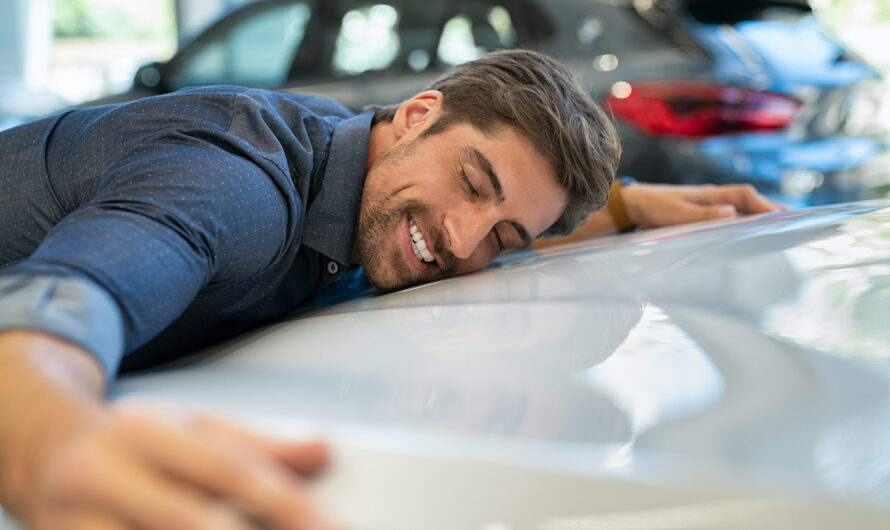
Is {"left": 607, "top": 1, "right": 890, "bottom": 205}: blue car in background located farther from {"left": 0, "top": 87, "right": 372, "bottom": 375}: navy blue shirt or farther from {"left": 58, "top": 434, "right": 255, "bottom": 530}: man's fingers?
{"left": 58, "top": 434, "right": 255, "bottom": 530}: man's fingers

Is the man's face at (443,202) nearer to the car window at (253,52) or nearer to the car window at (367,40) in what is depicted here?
the car window at (367,40)

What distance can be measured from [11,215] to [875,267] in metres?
1.36

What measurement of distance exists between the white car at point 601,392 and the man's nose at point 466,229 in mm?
144

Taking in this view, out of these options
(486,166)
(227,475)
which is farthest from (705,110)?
(227,475)

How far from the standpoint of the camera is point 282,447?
60 cm

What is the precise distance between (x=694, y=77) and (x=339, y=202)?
230 centimetres

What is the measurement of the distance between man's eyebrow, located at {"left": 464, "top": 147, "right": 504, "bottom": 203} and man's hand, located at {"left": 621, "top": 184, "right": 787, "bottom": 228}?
72 cm

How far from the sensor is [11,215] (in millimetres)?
1420

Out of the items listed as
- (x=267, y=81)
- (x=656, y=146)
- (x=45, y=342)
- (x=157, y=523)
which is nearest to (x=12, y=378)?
(x=45, y=342)

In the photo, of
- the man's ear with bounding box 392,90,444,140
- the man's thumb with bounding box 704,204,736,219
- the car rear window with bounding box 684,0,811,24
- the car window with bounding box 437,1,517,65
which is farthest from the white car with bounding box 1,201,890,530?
the car window with bounding box 437,1,517,65

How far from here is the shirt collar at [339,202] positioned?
149cm

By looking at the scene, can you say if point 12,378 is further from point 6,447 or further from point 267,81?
point 267,81

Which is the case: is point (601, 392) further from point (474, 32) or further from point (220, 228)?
point (474, 32)

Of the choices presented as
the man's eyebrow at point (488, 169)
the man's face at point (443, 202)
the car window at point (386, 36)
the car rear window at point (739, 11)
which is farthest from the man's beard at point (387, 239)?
the car window at point (386, 36)
